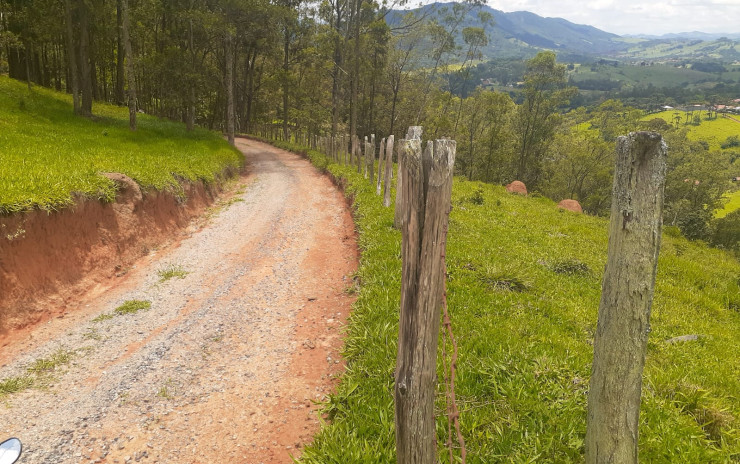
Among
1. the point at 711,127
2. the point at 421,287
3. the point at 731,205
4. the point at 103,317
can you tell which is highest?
the point at 711,127

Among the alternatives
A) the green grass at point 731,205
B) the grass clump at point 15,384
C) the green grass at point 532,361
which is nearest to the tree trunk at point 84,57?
the green grass at point 532,361

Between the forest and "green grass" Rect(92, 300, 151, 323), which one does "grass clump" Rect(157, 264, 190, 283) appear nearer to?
"green grass" Rect(92, 300, 151, 323)

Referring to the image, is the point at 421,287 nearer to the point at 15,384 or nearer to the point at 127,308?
the point at 15,384

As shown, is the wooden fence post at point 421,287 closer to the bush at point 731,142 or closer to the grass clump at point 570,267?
the grass clump at point 570,267

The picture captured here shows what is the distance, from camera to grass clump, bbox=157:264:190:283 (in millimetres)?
8789

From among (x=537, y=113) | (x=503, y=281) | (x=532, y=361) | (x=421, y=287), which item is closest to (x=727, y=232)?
(x=537, y=113)

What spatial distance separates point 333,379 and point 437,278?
11.3ft

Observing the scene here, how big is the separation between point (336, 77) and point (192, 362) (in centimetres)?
2916

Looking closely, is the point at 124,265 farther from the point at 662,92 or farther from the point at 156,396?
the point at 662,92

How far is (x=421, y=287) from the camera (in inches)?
112

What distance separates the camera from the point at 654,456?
12.1 feet

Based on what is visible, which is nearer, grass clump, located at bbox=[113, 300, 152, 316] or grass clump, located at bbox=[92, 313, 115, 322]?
grass clump, located at bbox=[92, 313, 115, 322]

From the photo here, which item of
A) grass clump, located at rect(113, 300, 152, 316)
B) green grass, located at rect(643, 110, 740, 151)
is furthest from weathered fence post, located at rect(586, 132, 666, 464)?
green grass, located at rect(643, 110, 740, 151)

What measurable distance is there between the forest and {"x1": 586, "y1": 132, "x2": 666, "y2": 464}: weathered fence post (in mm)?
20757
